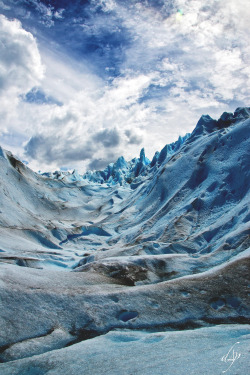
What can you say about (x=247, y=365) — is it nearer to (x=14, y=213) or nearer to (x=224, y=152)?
(x=224, y=152)

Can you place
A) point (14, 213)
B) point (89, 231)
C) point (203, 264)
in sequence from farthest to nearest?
point (89, 231)
point (14, 213)
point (203, 264)

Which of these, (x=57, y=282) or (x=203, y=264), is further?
(x=203, y=264)

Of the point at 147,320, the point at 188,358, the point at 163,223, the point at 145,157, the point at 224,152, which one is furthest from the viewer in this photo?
the point at 145,157

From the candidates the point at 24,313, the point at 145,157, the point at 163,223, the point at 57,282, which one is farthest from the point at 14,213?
the point at 145,157

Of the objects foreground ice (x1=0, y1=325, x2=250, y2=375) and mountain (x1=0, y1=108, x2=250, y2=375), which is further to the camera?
mountain (x1=0, y1=108, x2=250, y2=375)

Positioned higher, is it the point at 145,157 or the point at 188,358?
the point at 145,157

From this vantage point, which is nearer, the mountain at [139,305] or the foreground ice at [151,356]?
the foreground ice at [151,356]

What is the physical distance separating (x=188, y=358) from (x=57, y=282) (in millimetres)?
3703

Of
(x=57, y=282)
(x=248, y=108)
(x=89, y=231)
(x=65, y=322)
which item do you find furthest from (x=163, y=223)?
(x=248, y=108)

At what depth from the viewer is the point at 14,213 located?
1881cm

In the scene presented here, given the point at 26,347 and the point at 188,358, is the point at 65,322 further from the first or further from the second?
the point at 188,358

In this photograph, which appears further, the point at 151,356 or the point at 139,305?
the point at 139,305

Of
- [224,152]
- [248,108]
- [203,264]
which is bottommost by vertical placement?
[203,264]

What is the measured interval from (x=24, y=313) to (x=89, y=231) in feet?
56.8
